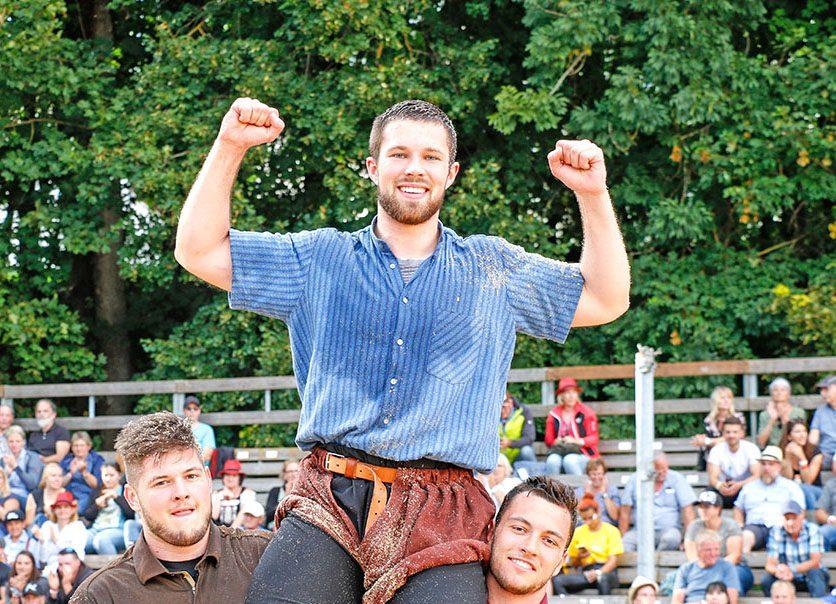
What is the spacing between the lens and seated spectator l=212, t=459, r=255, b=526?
10.8m

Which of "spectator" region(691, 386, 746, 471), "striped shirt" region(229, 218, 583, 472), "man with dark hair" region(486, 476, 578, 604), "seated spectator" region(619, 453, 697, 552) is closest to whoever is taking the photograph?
"striped shirt" region(229, 218, 583, 472)

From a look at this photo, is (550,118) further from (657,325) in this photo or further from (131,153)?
(131,153)

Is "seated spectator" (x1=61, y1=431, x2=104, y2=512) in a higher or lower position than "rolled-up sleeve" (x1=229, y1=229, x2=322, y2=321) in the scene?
lower

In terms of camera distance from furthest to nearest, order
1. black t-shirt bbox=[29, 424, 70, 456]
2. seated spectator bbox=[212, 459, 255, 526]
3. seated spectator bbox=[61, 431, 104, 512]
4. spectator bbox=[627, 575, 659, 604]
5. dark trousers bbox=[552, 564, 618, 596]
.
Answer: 1. black t-shirt bbox=[29, 424, 70, 456]
2. seated spectator bbox=[61, 431, 104, 512]
3. seated spectator bbox=[212, 459, 255, 526]
4. dark trousers bbox=[552, 564, 618, 596]
5. spectator bbox=[627, 575, 659, 604]

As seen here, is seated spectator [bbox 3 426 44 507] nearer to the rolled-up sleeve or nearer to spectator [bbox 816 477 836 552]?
spectator [bbox 816 477 836 552]

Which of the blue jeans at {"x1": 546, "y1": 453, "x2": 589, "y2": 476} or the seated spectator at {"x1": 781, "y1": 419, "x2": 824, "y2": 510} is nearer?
the seated spectator at {"x1": 781, "y1": 419, "x2": 824, "y2": 510}

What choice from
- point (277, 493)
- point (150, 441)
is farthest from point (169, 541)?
point (277, 493)

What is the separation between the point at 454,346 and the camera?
134 inches

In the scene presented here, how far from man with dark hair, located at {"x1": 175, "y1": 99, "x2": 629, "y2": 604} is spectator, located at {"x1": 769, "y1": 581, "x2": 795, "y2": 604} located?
602 centimetres

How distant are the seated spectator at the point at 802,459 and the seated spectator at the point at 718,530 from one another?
0.85 m

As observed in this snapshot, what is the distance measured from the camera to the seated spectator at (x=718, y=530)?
380 inches

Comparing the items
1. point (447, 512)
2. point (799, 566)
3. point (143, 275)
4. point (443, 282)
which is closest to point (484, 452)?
point (447, 512)

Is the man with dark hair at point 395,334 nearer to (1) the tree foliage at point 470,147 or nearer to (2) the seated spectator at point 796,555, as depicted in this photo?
(2) the seated spectator at point 796,555

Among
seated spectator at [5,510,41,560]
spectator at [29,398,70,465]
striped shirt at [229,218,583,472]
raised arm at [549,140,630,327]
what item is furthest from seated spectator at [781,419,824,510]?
striped shirt at [229,218,583,472]
